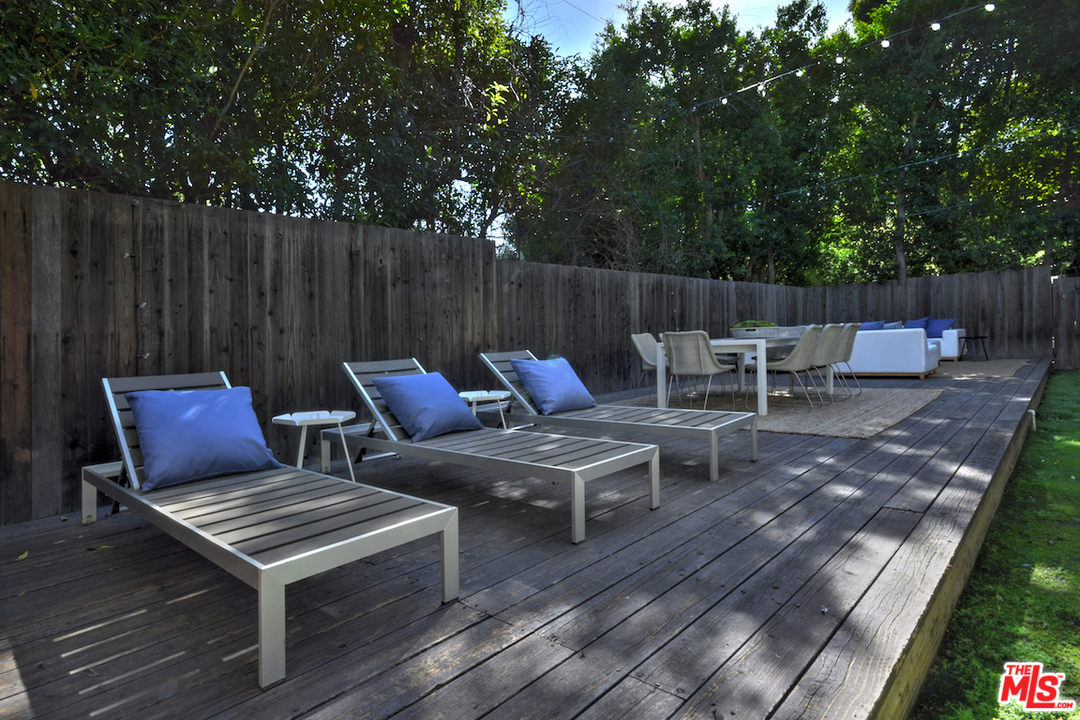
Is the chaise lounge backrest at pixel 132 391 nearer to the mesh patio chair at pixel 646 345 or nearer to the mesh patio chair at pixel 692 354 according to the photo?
the mesh patio chair at pixel 692 354

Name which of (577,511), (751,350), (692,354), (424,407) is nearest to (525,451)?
(577,511)

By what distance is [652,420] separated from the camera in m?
3.67

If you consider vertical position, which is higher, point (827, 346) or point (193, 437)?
point (827, 346)

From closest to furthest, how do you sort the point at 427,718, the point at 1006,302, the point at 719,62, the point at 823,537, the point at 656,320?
the point at 427,718 → the point at 823,537 → the point at 656,320 → the point at 1006,302 → the point at 719,62

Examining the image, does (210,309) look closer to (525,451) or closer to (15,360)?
(15,360)

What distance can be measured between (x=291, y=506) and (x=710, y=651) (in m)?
1.46

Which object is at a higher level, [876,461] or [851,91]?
[851,91]

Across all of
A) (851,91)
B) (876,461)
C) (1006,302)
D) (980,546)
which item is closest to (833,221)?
(851,91)

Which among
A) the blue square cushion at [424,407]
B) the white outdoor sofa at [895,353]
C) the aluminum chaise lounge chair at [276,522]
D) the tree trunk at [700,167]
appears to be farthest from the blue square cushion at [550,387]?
the tree trunk at [700,167]

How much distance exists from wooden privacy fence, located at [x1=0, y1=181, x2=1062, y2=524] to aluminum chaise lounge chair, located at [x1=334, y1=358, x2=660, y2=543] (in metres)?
0.63

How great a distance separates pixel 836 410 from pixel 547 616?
4.94 metres

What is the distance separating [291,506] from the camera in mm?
2027

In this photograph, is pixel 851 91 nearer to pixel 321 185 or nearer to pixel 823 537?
pixel 321 185

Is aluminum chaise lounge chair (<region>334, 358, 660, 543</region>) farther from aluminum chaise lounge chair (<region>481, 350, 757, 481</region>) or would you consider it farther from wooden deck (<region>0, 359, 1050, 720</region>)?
aluminum chaise lounge chair (<region>481, 350, 757, 481</region>)
